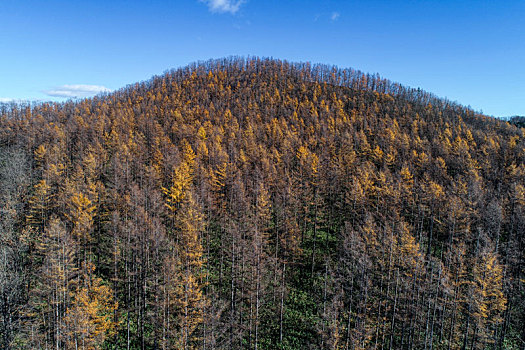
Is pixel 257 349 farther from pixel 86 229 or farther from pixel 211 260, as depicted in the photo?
pixel 86 229

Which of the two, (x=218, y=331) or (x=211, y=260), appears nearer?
(x=218, y=331)

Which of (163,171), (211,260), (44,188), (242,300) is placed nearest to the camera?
(242,300)

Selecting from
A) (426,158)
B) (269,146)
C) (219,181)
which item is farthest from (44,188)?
(426,158)

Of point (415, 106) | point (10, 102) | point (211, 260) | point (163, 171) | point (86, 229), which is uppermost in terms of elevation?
point (415, 106)

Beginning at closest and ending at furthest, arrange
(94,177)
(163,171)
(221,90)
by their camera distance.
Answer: (94,177)
(163,171)
(221,90)

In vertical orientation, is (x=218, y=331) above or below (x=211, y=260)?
below

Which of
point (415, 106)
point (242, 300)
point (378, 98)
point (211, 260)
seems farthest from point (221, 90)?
point (242, 300)
